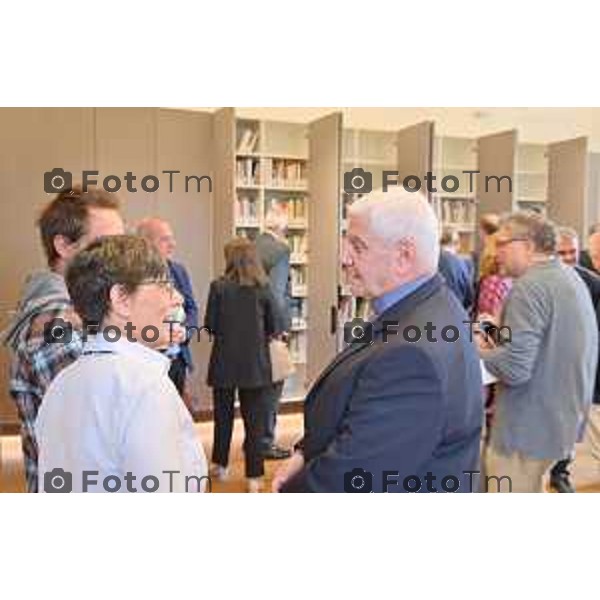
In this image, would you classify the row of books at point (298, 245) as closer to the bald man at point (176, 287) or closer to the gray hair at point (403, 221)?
the bald man at point (176, 287)

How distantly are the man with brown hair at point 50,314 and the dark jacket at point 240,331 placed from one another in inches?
77.2

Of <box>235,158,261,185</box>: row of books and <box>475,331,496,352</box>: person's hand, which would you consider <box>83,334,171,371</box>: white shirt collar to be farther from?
<box>235,158,261,185</box>: row of books

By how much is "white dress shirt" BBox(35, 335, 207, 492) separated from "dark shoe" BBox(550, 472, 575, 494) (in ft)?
9.78

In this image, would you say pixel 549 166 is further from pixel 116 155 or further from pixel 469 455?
pixel 469 455

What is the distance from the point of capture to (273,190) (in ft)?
20.6

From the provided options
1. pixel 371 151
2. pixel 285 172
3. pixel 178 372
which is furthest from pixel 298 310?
pixel 178 372

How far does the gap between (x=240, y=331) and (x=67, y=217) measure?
2140 millimetres

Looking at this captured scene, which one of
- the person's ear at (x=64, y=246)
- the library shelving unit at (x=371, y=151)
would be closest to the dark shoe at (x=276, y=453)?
the library shelving unit at (x=371, y=151)

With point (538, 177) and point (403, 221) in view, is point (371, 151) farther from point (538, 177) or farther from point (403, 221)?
point (403, 221)

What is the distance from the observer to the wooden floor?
409cm

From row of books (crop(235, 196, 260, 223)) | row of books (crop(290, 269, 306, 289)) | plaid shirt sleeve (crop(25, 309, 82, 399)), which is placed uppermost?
row of books (crop(235, 196, 260, 223))

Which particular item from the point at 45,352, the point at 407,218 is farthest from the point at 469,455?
the point at 45,352

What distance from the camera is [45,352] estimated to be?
1793mm

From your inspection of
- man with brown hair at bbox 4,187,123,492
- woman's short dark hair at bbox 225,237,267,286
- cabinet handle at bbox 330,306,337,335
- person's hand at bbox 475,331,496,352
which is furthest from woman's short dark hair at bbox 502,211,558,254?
cabinet handle at bbox 330,306,337,335
